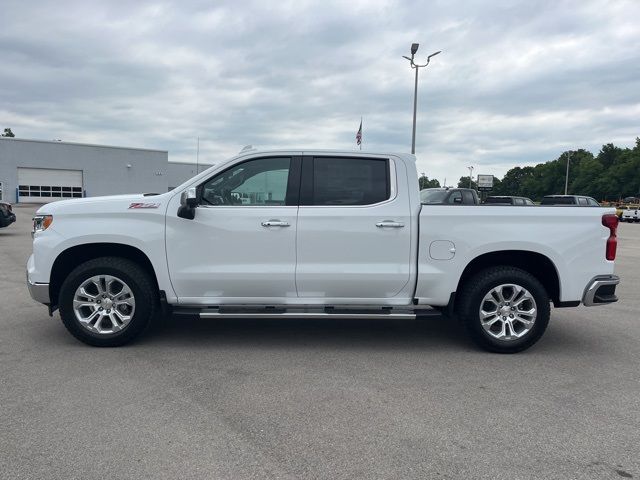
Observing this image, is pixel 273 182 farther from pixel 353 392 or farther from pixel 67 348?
pixel 67 348

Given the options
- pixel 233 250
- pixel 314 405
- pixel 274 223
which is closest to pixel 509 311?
pixel 314 405

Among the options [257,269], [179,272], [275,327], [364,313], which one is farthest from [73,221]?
[364,313]

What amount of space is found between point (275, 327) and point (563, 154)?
4826 inches

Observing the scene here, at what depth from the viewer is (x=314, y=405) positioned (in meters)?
3.68

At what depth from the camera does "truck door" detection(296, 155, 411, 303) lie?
4832 millimetres

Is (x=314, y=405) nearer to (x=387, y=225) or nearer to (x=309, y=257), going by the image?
(x=309, y=257)

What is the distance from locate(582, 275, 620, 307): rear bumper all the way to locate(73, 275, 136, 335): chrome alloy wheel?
4454 millimetres

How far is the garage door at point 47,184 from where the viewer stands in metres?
44.6

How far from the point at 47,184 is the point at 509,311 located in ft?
161

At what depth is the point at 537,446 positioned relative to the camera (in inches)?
124

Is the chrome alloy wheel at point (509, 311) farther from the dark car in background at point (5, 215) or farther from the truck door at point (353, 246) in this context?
the dark car in background at point (5, 215)

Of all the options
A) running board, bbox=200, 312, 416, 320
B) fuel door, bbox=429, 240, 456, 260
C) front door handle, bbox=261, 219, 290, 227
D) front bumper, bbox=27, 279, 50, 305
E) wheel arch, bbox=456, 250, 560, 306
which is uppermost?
front door handle, bbox=261, 219, 290, 227

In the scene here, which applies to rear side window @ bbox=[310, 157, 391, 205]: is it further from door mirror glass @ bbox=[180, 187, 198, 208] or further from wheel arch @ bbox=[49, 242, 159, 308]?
wheel arch @ bbox=[49, 242, 159, 308]

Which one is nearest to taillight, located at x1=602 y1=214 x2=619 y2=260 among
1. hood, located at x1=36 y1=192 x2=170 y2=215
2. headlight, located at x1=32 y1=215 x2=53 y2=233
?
hood, located at x1=36 y1=192 x2=170 y2=215
